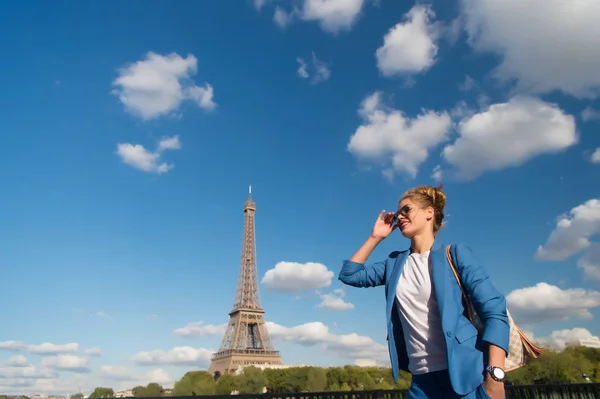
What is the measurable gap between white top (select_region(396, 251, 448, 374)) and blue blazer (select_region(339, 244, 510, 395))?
0.07 metres

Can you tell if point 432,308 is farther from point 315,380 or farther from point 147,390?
point 147,390

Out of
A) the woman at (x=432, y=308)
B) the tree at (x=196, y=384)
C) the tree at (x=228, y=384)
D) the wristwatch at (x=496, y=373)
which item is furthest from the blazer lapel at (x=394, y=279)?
the tree at (x=228, y=384)

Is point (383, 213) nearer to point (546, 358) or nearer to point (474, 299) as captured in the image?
point (474, 299)

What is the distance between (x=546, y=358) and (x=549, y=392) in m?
25.9

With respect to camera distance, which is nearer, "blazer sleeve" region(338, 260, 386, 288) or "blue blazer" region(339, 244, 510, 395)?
"blue blazer" region(339, 244, 510, 395)

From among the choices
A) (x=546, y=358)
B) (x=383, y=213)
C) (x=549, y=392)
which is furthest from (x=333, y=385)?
(x=383, y=213)

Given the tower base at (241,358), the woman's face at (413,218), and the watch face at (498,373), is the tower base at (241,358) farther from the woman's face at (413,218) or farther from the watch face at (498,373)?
the watch face at (498,373)

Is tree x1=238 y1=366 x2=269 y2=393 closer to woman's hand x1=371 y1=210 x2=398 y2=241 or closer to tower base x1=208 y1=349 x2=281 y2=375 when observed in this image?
tower base x1=208 y1=349 x2=281 y2=375

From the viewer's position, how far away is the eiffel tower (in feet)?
167

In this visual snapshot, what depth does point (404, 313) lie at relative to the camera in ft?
7.52

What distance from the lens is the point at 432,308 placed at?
2.19m

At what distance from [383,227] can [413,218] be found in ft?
0.99

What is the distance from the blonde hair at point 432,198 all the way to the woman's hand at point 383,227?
22cm

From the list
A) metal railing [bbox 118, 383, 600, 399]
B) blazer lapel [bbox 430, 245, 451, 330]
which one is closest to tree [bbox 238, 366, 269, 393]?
metal railing [bbox 118, 383, 600, 399]
